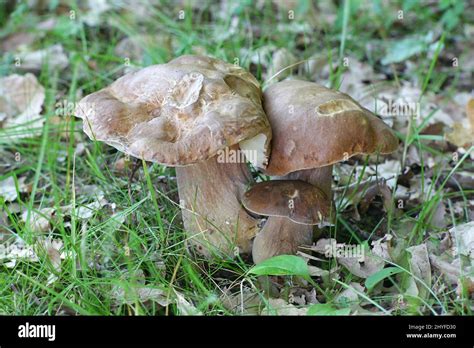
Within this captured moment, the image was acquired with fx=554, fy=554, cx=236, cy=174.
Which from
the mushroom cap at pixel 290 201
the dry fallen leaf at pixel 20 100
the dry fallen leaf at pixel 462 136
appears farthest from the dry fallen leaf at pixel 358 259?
the dry fallen leaf at pixel 20 100

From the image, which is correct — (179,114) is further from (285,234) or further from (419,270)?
(419,270)

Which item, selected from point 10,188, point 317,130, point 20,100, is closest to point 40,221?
point 10,188

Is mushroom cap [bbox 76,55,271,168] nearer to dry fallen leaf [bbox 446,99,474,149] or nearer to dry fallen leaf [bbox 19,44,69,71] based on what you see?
dry fallen leaf [bbox 446,99,474,149]

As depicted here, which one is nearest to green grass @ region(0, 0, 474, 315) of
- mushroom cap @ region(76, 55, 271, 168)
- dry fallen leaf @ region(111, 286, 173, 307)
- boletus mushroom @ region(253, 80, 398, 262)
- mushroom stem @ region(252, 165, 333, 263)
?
dry fallen leaf @ region(111, 286, 173, 307)

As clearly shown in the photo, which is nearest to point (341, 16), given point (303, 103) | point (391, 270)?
point (303, 103)

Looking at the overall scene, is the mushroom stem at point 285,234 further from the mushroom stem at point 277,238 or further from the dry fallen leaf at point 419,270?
the dry fallen leaf at point 419,270

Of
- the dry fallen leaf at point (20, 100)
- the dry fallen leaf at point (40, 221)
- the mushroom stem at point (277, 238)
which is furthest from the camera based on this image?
the dry fallen leaf at point (20, 100)
